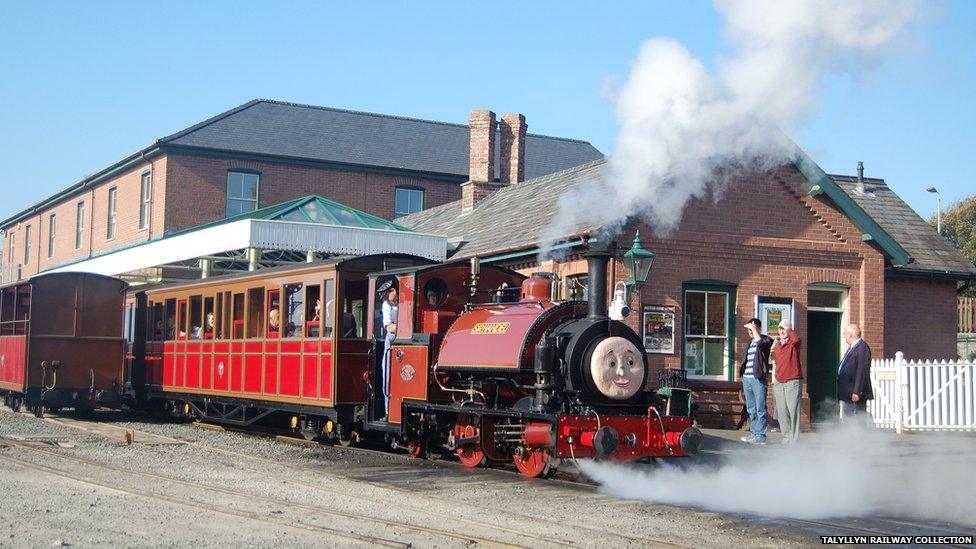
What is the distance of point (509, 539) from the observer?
289 inches

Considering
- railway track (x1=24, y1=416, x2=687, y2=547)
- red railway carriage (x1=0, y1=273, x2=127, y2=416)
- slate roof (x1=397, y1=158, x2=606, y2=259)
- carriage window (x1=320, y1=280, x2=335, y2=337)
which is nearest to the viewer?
railway track (x1=24, y1=416, x2=687, y2=547)

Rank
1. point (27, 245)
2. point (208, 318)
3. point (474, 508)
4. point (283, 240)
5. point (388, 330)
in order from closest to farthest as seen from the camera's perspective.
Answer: point (474, 508) < point (388, 330) < point (208, 318) < point (283, 240) < point (27, 245)

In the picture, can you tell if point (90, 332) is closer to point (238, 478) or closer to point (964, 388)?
point (238, 478)

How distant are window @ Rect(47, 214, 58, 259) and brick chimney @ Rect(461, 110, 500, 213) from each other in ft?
76.7

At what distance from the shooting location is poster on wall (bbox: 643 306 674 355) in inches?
671

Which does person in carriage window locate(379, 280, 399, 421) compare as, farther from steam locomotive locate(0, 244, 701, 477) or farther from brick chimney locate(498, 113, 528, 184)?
brick chimney locate(498, 113, 528, 184)

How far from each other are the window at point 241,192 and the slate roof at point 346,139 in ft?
2.81

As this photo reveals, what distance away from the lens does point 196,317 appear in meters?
17.8

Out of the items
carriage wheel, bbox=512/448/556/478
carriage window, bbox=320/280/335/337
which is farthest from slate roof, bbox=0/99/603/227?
carriage wheel, bbox=512/448/556/478

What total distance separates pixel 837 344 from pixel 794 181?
3088mm

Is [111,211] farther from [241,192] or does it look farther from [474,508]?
[474,508]

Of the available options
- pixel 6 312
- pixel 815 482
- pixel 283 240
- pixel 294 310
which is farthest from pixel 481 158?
pixel 815 482

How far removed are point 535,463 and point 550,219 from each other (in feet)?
27.3

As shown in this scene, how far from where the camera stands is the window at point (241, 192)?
3250cm
